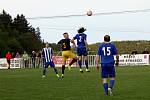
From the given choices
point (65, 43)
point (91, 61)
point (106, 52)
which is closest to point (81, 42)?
point (65, 43)

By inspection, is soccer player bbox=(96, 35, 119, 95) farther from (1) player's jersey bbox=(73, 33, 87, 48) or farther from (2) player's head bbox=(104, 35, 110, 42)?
(1) player's jersey bbox=(73, 33, 87, 48)

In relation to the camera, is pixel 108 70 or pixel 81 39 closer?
pixel 108 70

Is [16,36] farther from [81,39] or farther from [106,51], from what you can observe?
[106,51]

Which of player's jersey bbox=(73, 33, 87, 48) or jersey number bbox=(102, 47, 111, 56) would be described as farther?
player's jersey bbox=(73, 33, 87, 48)

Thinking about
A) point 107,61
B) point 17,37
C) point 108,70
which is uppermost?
point 17,37

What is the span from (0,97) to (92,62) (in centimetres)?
4080

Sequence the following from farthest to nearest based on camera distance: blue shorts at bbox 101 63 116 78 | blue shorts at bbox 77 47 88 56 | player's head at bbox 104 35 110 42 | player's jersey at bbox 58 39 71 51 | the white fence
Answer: the white fence, blue shorts at bbox 77 47 88 56, player's jersey at bbox 58 39 71 51, blue shorts at bbox 101 63 116 78, player's head at bbox 104 35 110 42

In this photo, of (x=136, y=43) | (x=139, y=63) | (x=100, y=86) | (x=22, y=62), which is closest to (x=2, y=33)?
(x=136, y=43)

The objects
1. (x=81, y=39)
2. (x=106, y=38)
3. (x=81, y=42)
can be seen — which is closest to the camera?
(x=106, y=38)

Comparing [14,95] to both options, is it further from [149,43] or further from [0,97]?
[149,43]

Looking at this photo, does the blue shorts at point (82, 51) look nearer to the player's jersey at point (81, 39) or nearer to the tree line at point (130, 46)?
the player's jersey at point (81, 39)

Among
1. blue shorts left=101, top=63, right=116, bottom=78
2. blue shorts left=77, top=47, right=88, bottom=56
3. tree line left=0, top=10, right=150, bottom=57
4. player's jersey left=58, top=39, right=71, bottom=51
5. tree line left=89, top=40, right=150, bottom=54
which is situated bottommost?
blue shorts left=101, top=63, right=116, bottom=78

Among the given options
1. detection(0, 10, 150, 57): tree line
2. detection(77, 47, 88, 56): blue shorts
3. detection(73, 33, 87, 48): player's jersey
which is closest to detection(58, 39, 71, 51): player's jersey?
detection(73, 33, 87, 48): player's jersey

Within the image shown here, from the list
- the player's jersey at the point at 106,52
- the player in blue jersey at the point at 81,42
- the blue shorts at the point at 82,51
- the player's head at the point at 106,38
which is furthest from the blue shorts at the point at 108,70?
the blue shorts at the point at 82,51
